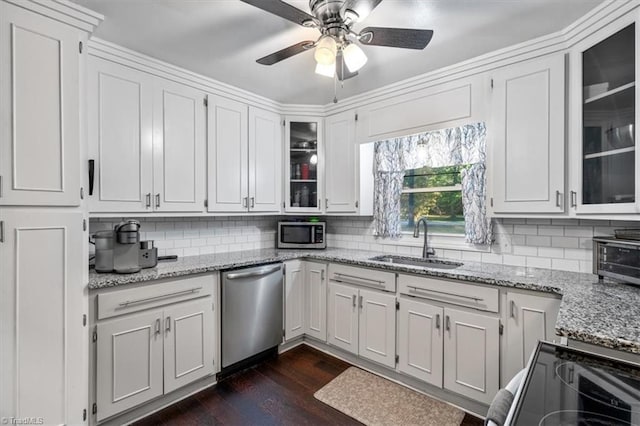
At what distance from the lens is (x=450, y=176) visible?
9.30 ft

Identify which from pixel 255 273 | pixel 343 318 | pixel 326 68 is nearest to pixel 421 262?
pixel 343 318

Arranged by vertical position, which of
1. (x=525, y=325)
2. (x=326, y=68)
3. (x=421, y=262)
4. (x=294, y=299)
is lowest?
(x=294, y=299)

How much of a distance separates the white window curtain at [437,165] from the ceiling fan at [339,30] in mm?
1303

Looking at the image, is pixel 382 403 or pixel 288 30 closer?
pixel 288 30

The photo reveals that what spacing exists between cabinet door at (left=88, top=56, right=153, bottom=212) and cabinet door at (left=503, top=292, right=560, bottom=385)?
259 cm

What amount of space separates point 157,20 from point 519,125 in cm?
241

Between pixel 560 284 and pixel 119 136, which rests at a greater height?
pixel 119 136

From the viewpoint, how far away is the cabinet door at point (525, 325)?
174cm

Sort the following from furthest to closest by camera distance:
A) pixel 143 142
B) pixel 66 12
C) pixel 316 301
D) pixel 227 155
Answer: pixel 316 301 → pixel 227 155 → pixel 143 142 → pixel 66 12

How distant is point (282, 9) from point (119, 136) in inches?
59.5

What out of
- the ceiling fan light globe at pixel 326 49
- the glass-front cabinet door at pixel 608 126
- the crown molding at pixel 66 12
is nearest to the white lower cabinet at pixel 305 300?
the ceiling fan light globe at pixel 326 49

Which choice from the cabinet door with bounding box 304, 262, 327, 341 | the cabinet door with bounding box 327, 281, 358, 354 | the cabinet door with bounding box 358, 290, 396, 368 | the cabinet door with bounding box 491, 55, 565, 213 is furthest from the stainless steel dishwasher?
the cabinet door with bounding box 491, 55, 565, 213

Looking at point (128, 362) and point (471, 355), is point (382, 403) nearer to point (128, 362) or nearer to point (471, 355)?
point (471, 355)

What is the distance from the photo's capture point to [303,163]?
11.1 ft
